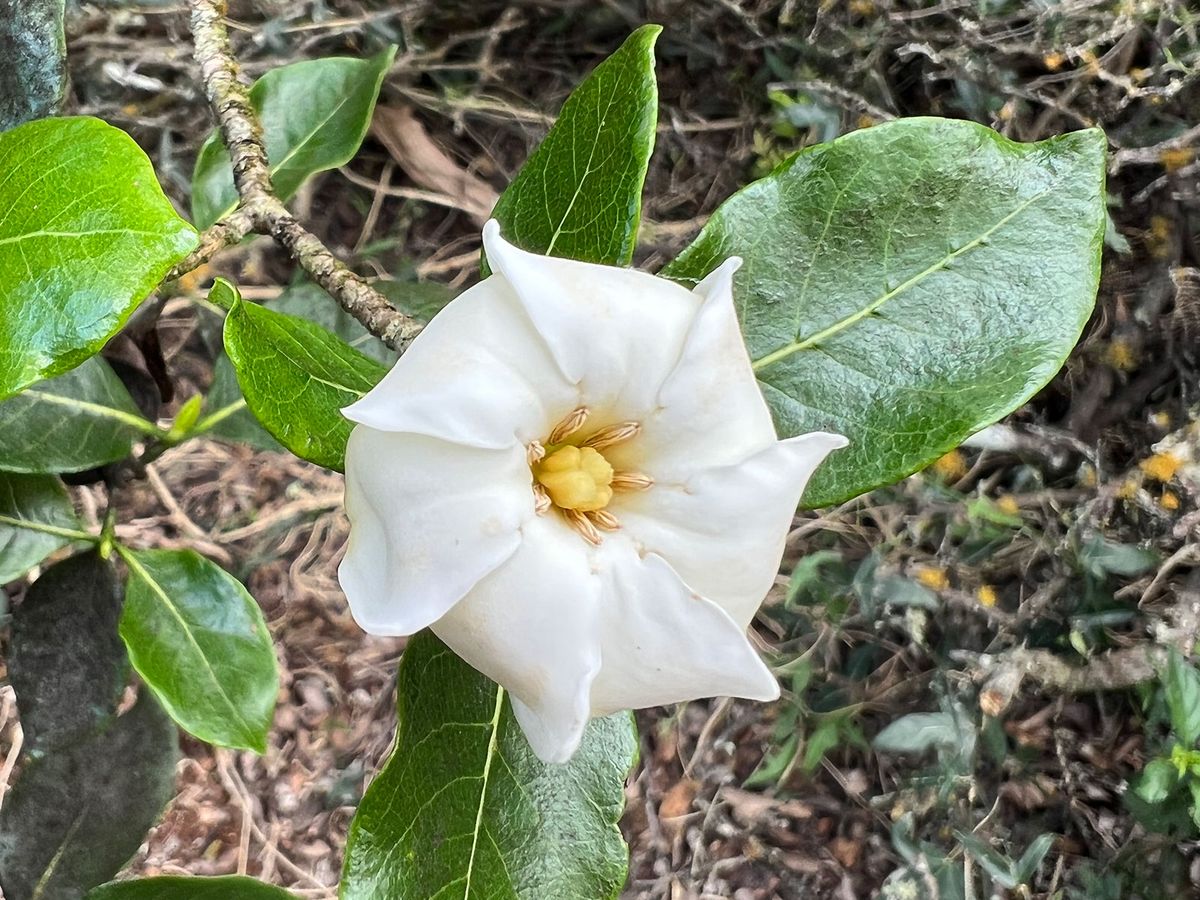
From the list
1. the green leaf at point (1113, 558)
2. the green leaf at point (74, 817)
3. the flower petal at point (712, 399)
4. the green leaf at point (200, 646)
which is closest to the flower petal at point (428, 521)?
the flower petal at point (712, 399)

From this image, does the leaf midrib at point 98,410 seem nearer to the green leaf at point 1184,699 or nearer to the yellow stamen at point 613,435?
the yellow stamen at point 613,435

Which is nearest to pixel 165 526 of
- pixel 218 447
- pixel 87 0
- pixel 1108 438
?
pixel 218 447

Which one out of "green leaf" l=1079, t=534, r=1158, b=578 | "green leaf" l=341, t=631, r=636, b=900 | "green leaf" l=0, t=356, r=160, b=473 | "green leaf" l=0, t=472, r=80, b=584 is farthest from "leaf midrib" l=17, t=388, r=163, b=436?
"green leaf" l=1079, t=534, r=1158, b=578

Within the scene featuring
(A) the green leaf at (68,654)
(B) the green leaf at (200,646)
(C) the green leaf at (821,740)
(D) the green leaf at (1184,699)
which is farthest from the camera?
(C) the green leaf at (821,740)

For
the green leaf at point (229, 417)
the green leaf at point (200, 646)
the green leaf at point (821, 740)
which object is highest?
the green leaf at point (229, 417)

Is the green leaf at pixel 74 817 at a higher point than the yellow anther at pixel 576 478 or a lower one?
lower
